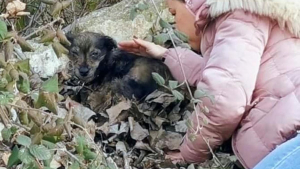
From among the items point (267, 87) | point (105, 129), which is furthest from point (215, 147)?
point (105, 129)

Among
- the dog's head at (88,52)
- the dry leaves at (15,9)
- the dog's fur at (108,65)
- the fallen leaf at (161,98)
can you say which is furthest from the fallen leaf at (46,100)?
the dog's head at (88,52)

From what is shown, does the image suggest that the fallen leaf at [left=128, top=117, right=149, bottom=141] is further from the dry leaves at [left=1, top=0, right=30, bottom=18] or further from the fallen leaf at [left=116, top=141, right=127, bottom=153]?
the dry leaves at [left=1, top=0, right=30, bottom=18]

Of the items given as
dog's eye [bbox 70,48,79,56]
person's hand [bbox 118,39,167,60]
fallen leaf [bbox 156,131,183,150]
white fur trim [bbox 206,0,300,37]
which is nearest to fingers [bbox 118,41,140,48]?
person's hand [bbox 118,39,167,60]

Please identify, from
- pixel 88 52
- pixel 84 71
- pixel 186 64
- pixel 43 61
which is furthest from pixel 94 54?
pixel 186 64

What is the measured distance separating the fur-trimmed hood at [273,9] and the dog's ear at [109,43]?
1664mm

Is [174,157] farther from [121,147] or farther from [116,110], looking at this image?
[116,110]

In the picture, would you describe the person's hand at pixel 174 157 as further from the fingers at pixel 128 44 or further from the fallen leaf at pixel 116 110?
the fingers at pixel 128 44

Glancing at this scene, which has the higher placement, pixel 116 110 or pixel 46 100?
pixel 46 100

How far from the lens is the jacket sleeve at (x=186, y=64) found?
3990mm

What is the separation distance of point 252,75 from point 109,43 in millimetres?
1914

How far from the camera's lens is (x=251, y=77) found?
328cm

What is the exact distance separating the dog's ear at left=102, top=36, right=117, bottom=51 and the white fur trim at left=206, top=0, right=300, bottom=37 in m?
1.70

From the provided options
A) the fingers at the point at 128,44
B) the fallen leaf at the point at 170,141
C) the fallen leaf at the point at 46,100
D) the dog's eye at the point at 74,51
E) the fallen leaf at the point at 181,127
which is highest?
the fallen leaf at the point at 46,100

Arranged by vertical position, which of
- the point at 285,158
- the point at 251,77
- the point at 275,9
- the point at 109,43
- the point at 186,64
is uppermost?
the point at 275,9
